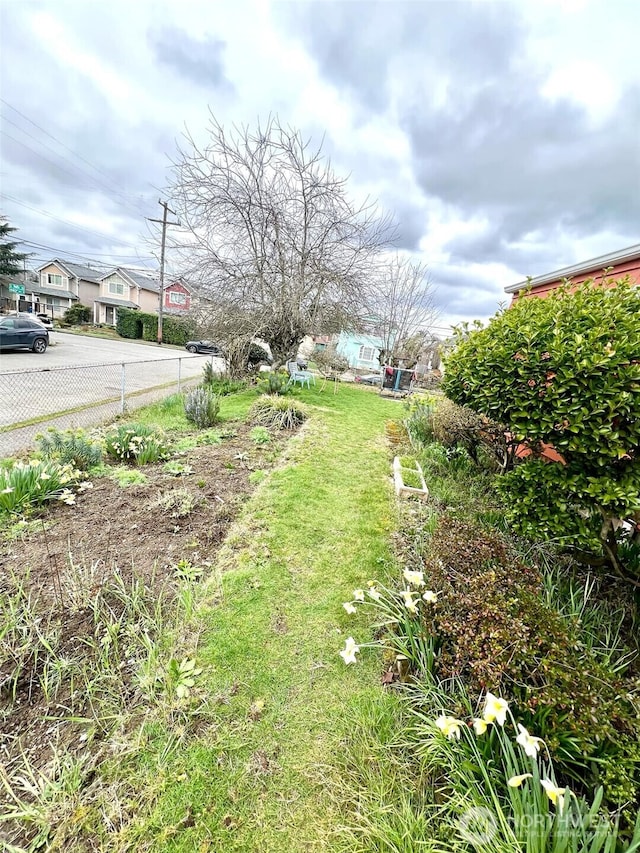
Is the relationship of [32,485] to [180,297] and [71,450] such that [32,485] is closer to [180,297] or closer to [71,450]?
[71,450]

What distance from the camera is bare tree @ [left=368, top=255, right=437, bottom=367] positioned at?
688 inches

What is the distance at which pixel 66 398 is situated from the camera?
24.6 ft

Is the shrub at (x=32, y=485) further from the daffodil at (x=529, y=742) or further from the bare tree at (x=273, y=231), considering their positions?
the bare tree at (x=273, y=231)

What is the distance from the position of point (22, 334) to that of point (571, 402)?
17.9 meters

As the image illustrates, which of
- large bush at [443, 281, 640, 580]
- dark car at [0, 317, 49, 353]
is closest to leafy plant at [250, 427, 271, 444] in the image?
large bush at [443, 281, 640, 580]

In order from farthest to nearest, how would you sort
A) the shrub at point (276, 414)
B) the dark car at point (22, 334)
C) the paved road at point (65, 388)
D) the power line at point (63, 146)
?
1. the power line at point (63, 146)
2. the dark car at point (22, 334)
3. the shrub at point (276, 414)
4. the paved road at point (65, 388)

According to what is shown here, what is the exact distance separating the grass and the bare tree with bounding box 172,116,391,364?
7385 millimetres

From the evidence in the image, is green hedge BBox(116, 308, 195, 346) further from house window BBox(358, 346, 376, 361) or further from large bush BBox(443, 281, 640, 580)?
large bush BBox(443, 281, 640, 580)

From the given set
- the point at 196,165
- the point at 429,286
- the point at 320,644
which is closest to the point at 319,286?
the point at 196,165

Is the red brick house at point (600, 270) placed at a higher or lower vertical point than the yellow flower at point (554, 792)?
higher

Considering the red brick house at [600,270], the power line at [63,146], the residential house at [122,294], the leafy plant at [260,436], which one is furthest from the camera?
the residential house at [122,294]

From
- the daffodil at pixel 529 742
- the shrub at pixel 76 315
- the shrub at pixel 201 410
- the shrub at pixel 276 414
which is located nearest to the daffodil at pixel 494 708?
the daffodil at pixel 529 742

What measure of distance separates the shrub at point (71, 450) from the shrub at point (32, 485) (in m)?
0.29

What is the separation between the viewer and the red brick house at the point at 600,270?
11.1ft
